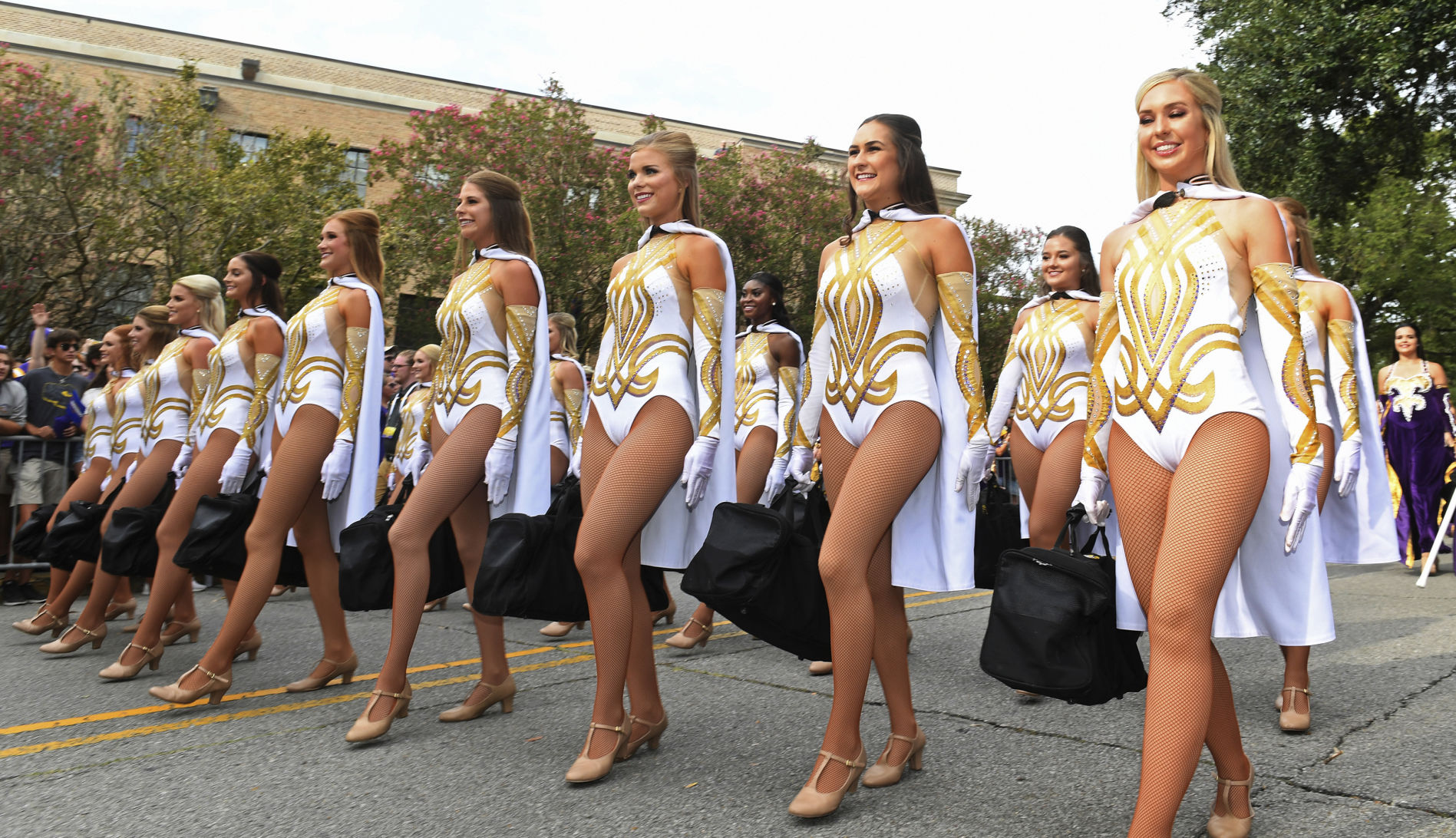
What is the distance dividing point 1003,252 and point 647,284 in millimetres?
32477

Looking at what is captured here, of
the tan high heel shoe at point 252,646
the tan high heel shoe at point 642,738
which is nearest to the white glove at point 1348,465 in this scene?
the tan high heel shoe at point 642,738

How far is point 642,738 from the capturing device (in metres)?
4.11

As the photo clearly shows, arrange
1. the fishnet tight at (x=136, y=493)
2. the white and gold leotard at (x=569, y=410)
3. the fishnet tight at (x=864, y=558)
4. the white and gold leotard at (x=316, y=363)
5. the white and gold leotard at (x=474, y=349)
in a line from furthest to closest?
the white and gold leotard at (x=569, y=410), the fishnet tight at (x=136, y=493), the white and gold leotard at (x=316, y=363), the white and gold leotard at (x=474, y=349), the fishnet tight at (x=864, y=558)

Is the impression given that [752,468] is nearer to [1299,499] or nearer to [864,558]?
[864,558]

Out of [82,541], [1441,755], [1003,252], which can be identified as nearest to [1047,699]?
[1441,755]

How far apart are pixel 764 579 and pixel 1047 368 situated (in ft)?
9.16

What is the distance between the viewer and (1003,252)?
34.8 metres

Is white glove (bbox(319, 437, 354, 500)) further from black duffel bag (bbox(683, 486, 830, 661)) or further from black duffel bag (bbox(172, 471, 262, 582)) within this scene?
black duffel bag (bbox(683, 486, 830, 661))

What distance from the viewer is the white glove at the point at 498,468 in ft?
14.4

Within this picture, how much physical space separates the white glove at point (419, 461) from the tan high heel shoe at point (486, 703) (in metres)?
0.99

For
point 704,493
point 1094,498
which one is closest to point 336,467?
point 704,493

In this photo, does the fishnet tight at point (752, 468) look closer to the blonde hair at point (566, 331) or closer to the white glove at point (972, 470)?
the blonde hair at point (566, 331)

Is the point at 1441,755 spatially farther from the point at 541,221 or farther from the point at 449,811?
the point at 541,221

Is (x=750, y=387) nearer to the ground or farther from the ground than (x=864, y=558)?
farther from the ground
